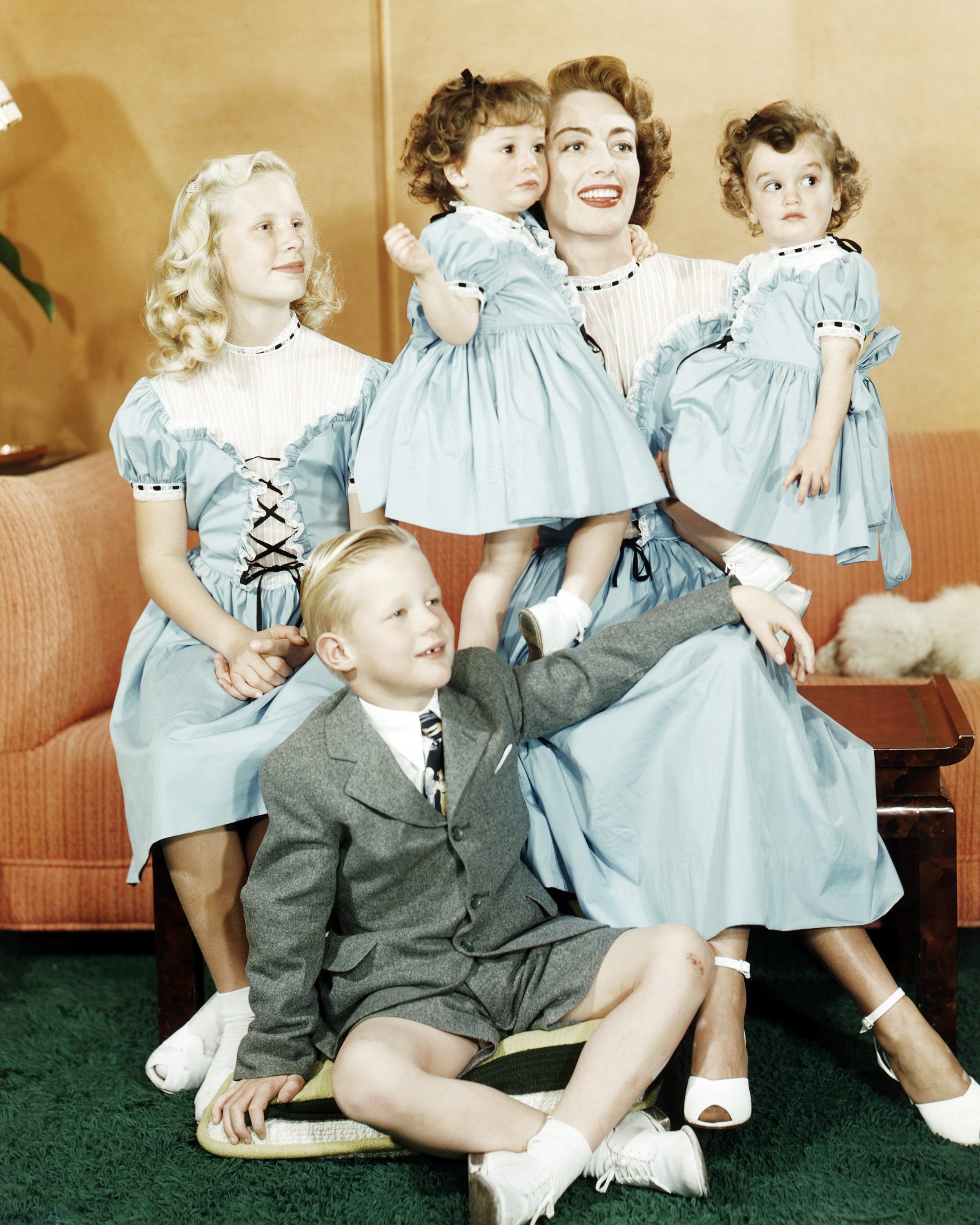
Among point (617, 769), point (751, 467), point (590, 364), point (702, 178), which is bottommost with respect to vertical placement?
point (617, 769)

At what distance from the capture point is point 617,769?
5.68 ft

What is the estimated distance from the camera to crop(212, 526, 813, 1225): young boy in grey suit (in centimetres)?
155

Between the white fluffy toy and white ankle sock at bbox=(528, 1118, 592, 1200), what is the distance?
147 cm

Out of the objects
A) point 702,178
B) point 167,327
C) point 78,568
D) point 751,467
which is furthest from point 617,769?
point 702,178

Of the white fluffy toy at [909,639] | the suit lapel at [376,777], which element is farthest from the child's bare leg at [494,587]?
the white fluffy toy at [909,639]

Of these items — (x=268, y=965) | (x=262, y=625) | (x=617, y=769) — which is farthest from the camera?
(x=262, y=625)

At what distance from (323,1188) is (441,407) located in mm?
1134

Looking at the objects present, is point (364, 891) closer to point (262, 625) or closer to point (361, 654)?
point (361, 654)

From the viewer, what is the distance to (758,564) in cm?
191

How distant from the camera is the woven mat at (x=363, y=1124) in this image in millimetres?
1595

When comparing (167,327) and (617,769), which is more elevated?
(167,327)

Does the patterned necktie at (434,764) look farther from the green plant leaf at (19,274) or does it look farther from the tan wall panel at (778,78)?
the green plant leaf at (19,274)

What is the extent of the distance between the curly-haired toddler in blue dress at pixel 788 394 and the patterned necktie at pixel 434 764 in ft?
1.83

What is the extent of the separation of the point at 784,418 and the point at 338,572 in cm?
75
